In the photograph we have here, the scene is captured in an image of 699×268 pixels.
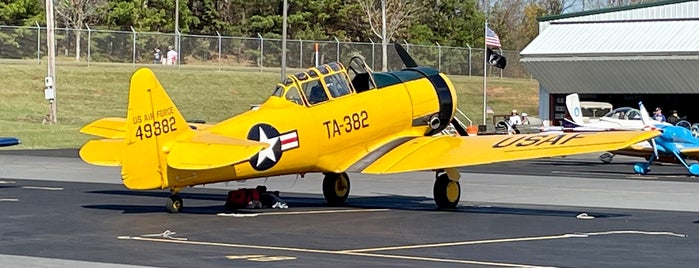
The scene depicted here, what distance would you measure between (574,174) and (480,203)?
9.68 metres

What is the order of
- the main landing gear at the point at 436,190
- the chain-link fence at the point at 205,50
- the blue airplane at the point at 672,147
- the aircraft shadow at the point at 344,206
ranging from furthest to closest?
the chain-link fence at the point at 205,50
the blue airplane at the point at 672,147
the main landing gear at the point at 436,190
the aircraft shadow at the point at 344,206

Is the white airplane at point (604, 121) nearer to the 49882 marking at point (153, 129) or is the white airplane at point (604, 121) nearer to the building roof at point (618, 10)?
the building roof at point (618, 10)

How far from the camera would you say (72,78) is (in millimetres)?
61812

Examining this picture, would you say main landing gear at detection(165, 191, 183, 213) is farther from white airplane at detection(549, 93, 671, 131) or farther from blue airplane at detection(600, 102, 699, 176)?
white airplane at detection(549, 93, 671, 131)

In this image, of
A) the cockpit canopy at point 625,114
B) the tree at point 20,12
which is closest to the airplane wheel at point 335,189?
the cockpit canopy at point 625,114

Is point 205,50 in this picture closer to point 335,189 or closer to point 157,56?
point 157,56

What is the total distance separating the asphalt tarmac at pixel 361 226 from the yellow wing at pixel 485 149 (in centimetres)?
74

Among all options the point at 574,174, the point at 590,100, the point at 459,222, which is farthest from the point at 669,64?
the point at 459,222

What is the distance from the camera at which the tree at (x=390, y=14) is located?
263 feet

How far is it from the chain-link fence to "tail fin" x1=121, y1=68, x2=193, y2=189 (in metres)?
47.5

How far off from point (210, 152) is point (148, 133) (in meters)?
1.08

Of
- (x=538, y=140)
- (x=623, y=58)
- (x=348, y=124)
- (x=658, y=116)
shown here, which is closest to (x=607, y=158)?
(x=658, y=116)

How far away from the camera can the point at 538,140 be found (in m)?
18.4

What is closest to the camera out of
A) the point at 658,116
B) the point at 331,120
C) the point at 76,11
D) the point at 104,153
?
the point at 104,153
